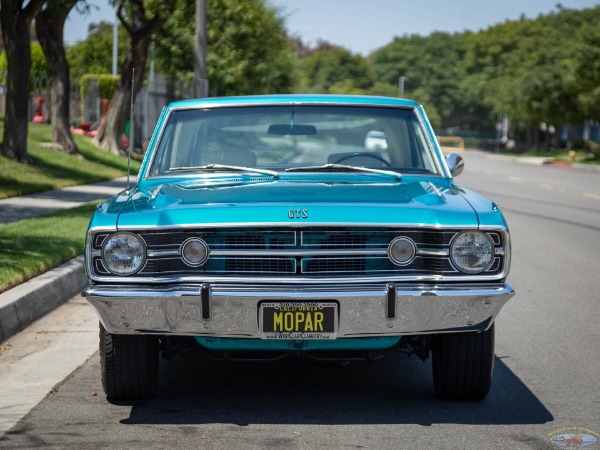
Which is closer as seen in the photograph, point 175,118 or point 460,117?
point 175,118

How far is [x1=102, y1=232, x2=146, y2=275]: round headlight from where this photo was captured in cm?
530

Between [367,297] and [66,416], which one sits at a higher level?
[367,297]

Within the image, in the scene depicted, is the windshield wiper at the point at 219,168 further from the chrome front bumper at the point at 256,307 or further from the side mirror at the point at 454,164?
the chrome front bumper at the point at 256,307

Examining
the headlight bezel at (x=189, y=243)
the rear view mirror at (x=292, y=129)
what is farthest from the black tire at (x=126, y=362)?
the rear view mirror at (x=292, y=129)

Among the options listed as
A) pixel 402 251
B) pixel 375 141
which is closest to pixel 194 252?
pixel 402 251

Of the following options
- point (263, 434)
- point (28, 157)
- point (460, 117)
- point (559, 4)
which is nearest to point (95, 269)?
point (263, 434)

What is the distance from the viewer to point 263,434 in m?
5.11

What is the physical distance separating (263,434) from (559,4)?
109 meters

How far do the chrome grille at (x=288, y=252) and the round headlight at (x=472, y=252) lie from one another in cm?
5

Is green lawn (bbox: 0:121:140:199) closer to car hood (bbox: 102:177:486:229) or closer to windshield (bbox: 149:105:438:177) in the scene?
windshield (bbox: 149:105:438:177)

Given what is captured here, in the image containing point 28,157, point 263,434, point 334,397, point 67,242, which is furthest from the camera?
point 28,157

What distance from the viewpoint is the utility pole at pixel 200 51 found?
2466 centimetres

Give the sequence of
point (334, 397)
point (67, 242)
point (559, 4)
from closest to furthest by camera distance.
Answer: point (334, 397)
point (67, 242)
point (559, 4)

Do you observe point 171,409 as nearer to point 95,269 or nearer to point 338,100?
point 95,269
